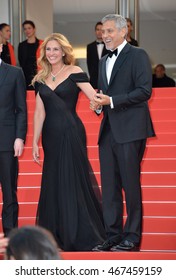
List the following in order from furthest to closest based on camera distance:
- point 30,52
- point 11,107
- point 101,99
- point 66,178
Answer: point 30,52 < point 66,178 < point 11,107 < point 101,99

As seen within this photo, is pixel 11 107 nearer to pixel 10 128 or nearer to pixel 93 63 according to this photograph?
pixel 10 128

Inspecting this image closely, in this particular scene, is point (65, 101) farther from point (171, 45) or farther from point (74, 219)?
point (171, 45)

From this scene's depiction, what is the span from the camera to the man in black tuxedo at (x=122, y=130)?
18.8 feet

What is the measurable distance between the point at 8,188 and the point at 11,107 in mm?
664

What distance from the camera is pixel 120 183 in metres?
5.96

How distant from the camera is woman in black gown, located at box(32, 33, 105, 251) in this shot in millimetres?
6352

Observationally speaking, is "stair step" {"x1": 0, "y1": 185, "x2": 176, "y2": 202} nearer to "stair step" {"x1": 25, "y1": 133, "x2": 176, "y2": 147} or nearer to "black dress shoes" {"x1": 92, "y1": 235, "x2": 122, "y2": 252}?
"stair step" {"x1": 25, "y1": 133, "x2": 176, "y2": 147}

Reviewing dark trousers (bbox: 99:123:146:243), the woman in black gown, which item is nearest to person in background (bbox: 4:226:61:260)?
dark trousers (bbox: 99:123:146:243)

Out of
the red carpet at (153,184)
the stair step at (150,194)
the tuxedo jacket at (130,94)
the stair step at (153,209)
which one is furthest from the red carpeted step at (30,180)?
the tuxedo jacket at (130,94)

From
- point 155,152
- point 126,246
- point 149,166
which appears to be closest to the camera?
point 126,246

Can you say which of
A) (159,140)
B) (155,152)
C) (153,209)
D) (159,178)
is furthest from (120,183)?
(159,140)

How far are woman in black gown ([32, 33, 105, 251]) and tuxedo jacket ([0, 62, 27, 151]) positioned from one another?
0.15m

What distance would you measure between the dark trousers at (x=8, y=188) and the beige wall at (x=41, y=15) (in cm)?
1033

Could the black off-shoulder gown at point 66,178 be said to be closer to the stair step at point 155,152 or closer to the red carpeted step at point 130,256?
the red carpeted step at point 130,256
